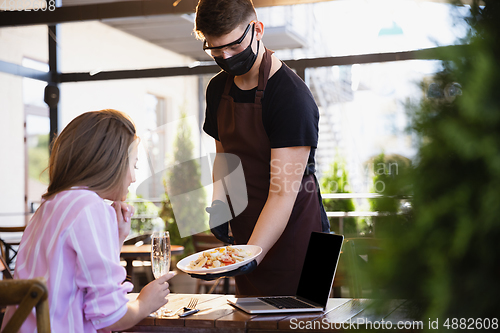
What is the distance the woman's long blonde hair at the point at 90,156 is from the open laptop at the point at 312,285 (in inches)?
→ 18.5

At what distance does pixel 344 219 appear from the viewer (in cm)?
447

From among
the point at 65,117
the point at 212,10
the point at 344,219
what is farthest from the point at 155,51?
the point at 212,10

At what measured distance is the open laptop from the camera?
48.3 inches

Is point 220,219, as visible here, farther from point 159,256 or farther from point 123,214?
point 123,214

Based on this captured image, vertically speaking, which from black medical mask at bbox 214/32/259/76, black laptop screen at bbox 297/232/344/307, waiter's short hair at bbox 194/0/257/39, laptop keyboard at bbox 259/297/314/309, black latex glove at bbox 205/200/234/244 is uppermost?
waiter's short hair at bbox 194/0/257/39

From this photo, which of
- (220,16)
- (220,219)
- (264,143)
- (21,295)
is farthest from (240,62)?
(21,295)

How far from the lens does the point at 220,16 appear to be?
1.44 metres

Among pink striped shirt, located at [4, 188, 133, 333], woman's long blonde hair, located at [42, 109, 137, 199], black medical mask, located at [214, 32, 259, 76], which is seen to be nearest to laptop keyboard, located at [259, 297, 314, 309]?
pink striped shirt, located at [4, 188, 133, 333]

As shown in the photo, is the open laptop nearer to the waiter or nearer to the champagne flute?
the waiter

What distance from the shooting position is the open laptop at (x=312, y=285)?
1.23 m

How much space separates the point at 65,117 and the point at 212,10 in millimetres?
5928

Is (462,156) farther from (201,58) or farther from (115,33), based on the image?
(201,58)

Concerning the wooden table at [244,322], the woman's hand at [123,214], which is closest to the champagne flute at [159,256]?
the woman's hand at [123,214]

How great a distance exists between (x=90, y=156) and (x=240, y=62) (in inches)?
23.8
